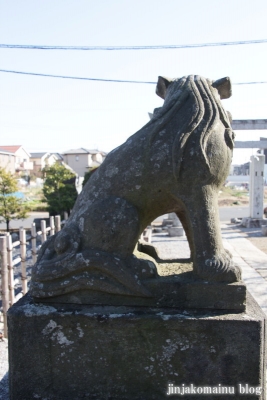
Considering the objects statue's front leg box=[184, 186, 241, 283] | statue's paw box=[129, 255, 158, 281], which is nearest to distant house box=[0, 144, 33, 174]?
statue's paw box=[129, 255, 158, 281]

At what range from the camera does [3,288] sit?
4059 millimetres

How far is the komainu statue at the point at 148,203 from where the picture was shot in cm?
196

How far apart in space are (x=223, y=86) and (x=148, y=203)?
872mm

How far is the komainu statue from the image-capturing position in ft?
6.43

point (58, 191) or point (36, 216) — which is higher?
point (58, 191)

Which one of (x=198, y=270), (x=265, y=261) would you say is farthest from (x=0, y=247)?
(x=265, y=261)

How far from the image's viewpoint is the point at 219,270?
191cm

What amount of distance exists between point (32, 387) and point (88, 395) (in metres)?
0.31

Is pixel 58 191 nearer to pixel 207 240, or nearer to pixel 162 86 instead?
pixel 162 86

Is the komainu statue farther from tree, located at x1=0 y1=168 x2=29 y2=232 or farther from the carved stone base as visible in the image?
tree, located at x1=0 y1=168 x2=29 y2=232

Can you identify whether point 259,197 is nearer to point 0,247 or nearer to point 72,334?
point 0,247

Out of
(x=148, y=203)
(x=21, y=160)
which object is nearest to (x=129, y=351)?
(x=148, y=203)

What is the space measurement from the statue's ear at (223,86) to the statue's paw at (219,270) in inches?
40.7

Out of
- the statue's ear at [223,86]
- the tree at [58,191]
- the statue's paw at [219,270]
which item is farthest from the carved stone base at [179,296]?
the tree at [58,191]
